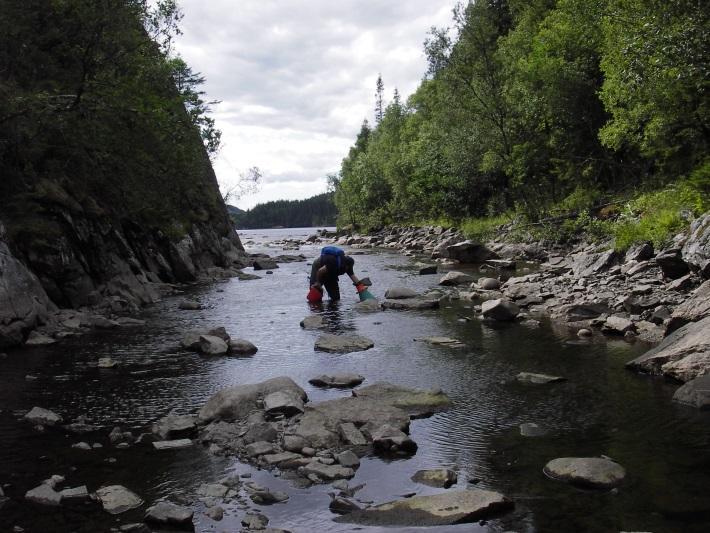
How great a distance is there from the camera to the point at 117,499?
21.5 ft

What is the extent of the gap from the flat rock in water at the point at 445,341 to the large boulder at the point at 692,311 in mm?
4708

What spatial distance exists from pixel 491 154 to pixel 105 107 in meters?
30.3

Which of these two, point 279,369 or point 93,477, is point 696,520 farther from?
point 279,369

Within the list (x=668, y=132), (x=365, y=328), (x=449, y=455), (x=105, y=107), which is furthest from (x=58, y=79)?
(x=668, y=132)

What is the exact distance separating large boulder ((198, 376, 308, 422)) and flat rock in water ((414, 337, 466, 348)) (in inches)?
214

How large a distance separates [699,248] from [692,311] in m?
4.01

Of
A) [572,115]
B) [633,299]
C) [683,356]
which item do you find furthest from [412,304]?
[572,115]

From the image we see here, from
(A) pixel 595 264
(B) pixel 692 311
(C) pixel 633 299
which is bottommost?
(C) pixel 633 299

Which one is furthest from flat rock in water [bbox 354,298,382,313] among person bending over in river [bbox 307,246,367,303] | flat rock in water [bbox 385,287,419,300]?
person bending over in river [bbox 307,246,367,303]

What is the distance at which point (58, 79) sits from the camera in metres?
23.0

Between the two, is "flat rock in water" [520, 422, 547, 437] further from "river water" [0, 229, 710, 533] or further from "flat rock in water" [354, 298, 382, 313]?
"flat rock in water" [354, 298, 382, 313]

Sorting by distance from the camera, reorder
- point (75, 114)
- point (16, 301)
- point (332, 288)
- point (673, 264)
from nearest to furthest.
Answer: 1. point (16, 301)
2. point (673, 264)
3. point (75, 114)
4. point (332, 288)

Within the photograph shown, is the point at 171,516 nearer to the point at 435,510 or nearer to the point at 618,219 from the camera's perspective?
the point at 435,510

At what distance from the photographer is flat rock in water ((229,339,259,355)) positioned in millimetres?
14695
